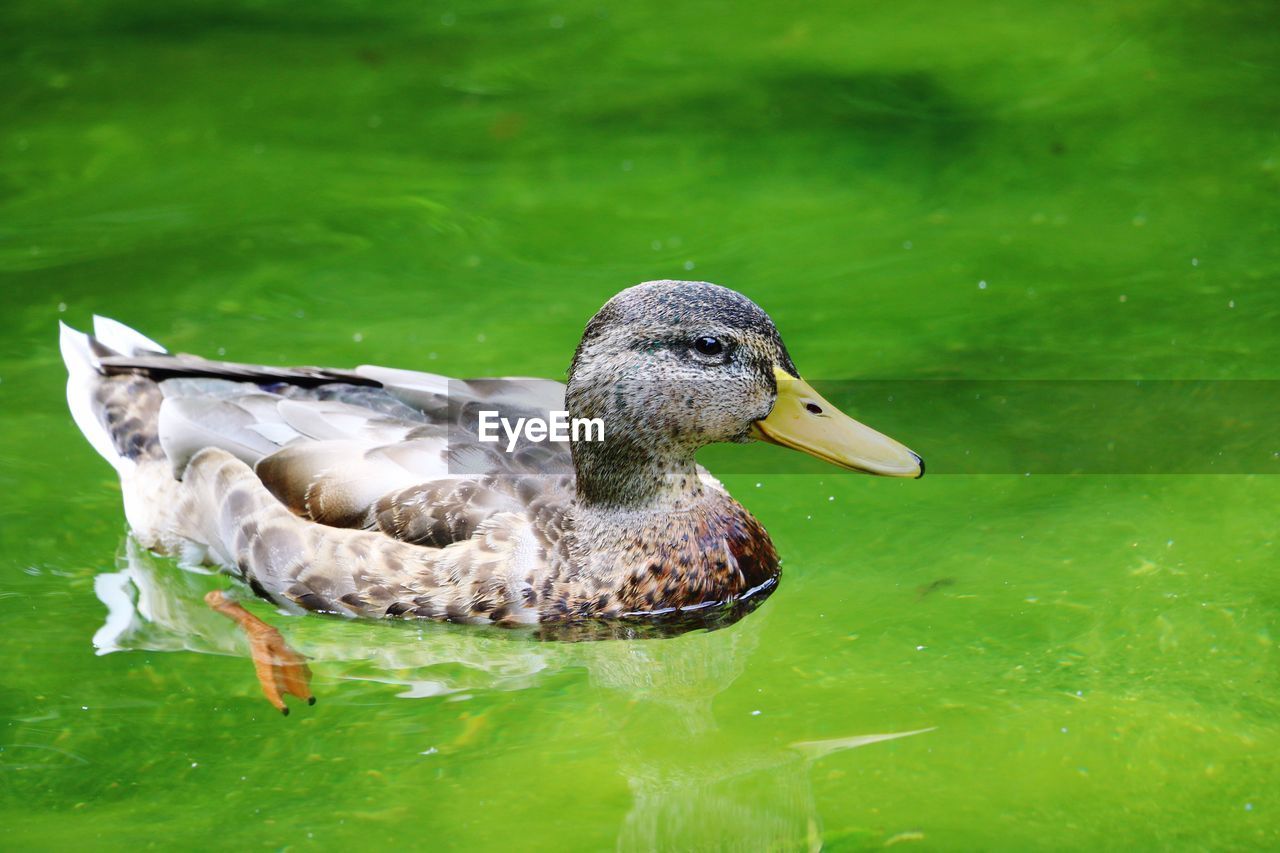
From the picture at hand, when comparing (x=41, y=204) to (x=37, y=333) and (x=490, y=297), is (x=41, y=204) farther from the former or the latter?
(x=490, y=297)

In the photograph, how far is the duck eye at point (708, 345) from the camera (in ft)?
16.8

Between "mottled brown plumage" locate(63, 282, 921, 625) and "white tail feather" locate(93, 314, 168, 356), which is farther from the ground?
"white tail feather" locate(93, 314, 168, 356)

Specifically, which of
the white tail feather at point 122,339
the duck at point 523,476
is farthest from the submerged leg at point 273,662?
the white tail feather at point 122,339

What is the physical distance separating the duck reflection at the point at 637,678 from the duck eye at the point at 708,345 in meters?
0.86

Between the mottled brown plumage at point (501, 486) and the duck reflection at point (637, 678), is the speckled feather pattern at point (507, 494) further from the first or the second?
the duck reflection at point (637, 678)

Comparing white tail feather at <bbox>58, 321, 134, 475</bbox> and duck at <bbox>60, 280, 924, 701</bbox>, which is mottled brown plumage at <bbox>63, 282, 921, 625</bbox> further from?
white tail feather at <bbox>58, 321, 134, 475</bbox>

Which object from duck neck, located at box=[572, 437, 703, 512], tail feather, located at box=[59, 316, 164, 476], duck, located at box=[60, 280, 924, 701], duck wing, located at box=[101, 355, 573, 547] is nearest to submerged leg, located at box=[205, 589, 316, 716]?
duck, located at box=[60, 280, 924, 701]

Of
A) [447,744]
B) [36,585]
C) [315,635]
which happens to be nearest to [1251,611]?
[447,744]

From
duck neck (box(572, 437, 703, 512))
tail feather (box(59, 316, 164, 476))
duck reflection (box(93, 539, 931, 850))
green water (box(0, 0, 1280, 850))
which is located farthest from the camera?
tail feather (box(59, 316, 164, 476))

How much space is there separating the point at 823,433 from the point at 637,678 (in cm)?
93

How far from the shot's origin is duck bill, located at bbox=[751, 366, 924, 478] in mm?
5164

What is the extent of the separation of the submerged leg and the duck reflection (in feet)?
0.17

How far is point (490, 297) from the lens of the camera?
7297 millimetres

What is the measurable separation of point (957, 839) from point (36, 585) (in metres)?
3.07
